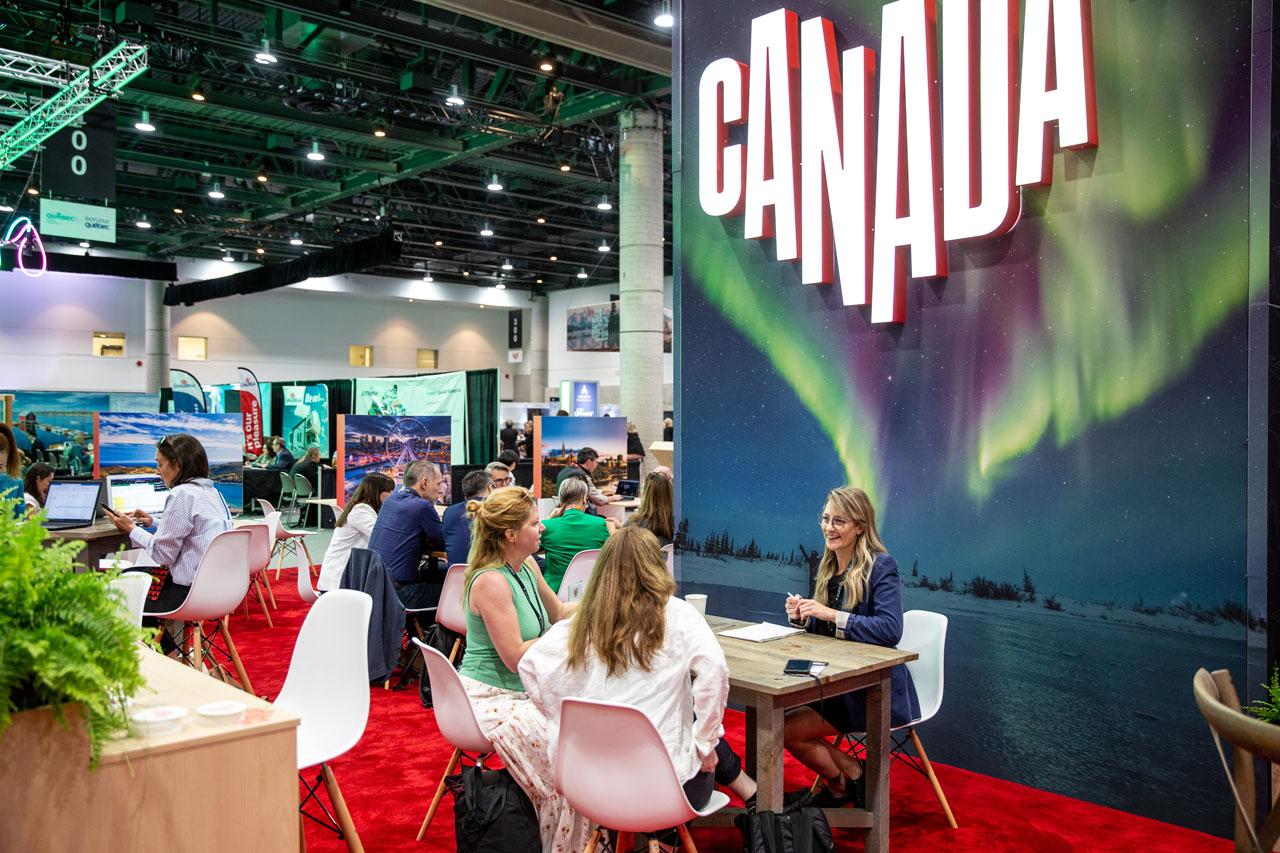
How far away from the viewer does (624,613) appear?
2652mm

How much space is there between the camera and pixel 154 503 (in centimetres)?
701

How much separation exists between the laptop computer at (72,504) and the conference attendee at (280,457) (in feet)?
26.3

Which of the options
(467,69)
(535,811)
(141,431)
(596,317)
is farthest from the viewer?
(596,317)

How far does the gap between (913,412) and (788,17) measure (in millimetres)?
1982

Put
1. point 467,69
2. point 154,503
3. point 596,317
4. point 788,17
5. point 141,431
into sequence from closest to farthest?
point 788,17 < point 154,503 < point 141,431 < point 467,69 < point 596,317

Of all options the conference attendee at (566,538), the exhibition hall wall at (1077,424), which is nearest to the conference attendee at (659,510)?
the conference attendee at (566,538)

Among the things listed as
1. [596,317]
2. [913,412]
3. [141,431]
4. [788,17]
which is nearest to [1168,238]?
[913,412]

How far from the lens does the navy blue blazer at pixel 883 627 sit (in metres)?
3.55

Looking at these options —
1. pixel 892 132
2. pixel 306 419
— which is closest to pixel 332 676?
pixel 892 132

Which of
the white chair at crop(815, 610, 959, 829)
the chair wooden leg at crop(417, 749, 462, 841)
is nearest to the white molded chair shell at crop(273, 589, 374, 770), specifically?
the chair wooden leg at crop(417, 749, 462, 841)

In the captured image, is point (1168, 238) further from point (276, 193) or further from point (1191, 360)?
point (276, 193)

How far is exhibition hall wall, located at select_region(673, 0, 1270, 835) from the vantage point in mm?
3584

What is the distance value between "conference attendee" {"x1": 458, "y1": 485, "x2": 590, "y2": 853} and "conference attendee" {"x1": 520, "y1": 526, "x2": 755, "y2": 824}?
0.73ft

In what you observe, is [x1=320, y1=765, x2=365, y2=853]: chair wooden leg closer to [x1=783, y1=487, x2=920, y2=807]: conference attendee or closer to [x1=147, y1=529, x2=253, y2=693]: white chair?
[x1=783, y1=487, x2=920, y2=807]: conference attendee
